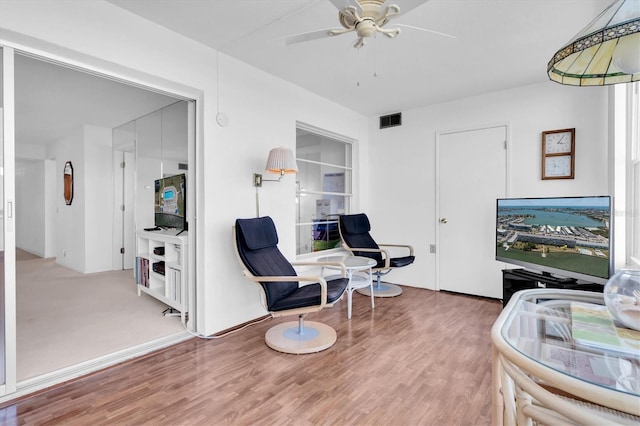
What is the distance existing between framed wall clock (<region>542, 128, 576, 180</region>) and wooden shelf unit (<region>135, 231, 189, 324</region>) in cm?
395

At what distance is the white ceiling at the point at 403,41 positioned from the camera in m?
2.14

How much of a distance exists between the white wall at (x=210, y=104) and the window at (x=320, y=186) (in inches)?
13.2

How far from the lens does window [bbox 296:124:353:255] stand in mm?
3832

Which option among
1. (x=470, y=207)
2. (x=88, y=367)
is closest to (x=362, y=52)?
(x=470, y=207)

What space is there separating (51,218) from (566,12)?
29.3 ft

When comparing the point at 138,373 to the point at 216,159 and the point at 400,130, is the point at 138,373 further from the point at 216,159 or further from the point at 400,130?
the point at 400,130

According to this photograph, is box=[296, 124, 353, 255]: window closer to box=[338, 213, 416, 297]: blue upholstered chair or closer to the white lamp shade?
box=[338, 213, 416, 297]: blue upholstered chair

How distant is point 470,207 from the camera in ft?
12.8

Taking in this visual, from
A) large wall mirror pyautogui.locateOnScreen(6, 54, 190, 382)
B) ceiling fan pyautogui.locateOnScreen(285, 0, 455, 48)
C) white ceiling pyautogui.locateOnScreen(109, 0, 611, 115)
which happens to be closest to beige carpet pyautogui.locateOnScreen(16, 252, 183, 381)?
large wall mirror pyautogui.locateOnScreen(6, 54, 190, 382)

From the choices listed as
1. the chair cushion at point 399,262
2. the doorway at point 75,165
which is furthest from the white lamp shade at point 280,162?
the chair cushion at point 399,262

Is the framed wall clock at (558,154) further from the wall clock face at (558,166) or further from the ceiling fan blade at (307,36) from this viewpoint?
the ceiling fan blade at (307,36)

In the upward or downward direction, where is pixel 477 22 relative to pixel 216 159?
upward

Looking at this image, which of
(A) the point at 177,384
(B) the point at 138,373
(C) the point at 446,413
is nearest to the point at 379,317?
(C) the point at 446,413

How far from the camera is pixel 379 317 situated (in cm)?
315
